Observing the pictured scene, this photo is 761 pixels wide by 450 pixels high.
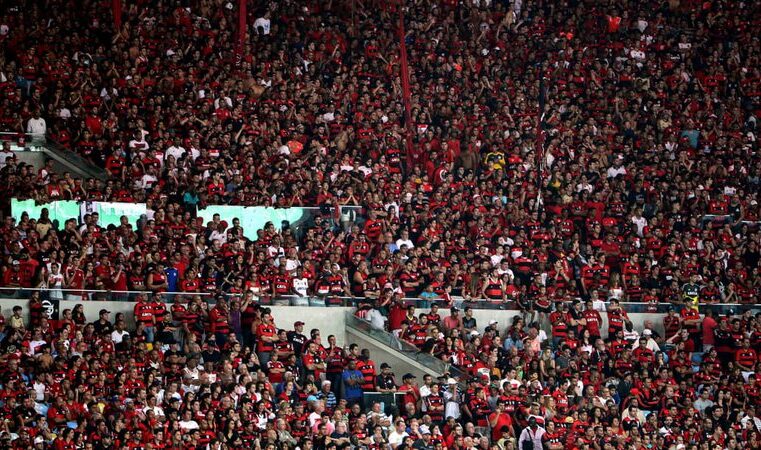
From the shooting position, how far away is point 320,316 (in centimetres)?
2681

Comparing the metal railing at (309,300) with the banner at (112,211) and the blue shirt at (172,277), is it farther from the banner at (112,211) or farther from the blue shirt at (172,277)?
the banner at (112,211)

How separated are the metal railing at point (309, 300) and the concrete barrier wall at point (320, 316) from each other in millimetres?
76

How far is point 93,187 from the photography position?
26938mm

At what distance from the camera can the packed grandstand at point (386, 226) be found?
24.1 m

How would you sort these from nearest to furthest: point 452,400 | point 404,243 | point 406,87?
point 452,400 → point 404,243 → point 406,87

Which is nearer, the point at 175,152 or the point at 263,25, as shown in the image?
the point at 175,152

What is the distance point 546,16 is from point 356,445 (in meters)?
15.5

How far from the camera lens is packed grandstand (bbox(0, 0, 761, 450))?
24141 mm

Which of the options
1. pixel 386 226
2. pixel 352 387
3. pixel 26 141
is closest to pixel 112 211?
pixel 26 141

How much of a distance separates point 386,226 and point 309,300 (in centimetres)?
248

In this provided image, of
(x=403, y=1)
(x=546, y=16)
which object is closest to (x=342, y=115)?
(x=403, y=1)

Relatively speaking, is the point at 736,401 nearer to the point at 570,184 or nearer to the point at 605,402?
the point at 605,402

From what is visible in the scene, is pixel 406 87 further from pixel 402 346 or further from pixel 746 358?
pixel 746 358

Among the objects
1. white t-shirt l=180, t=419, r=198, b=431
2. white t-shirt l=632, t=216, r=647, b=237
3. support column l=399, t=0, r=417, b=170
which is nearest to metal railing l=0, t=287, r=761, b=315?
white t-shirt l=632, t=216, r=647, b=237
